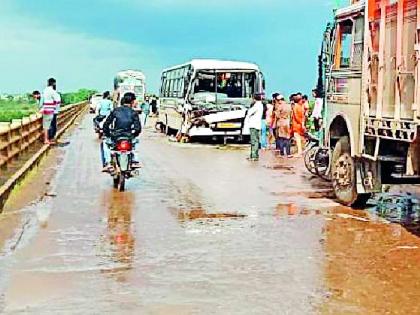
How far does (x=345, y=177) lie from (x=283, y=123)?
8.33 m

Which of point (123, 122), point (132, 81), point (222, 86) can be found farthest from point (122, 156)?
point (132, 81)

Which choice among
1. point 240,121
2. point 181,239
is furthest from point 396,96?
point 240,121

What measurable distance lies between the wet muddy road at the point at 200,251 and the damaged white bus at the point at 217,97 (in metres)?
10.8

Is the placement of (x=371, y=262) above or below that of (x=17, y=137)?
below

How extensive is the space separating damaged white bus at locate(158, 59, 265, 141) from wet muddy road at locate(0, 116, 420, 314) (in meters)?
10.8

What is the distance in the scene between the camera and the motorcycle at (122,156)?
12969 mm

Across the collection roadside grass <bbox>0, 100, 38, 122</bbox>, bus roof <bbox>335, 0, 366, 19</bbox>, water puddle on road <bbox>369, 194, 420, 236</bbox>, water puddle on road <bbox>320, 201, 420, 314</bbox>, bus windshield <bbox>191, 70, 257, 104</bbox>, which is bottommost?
water puddle on road <bbox>369, 194, 420, 236</bbox>

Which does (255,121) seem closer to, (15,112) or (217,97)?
(217,97)

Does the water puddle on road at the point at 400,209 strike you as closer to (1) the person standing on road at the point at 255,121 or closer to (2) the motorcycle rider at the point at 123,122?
(2) the motorcycle rider at the point at 123,122

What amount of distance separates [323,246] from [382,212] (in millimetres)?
2715

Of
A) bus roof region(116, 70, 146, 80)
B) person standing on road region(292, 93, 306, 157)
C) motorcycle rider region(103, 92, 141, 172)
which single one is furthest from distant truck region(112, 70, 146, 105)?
motorcycle rider region(103, 92, 141, 172)

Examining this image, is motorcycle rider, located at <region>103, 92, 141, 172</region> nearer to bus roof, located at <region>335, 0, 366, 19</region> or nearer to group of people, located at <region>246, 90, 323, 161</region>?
bus roof, located at <region>335, 0, 366, 19</region>

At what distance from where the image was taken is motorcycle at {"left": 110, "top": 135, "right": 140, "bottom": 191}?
42.5 ft

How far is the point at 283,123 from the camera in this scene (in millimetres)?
19562
